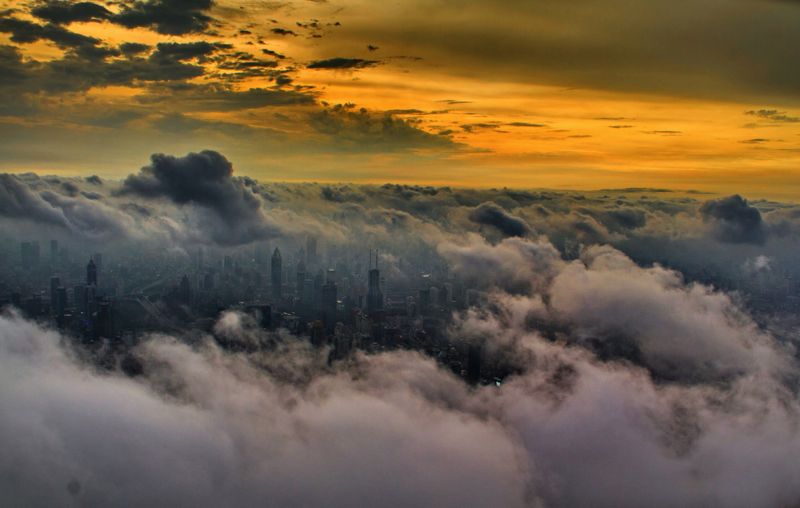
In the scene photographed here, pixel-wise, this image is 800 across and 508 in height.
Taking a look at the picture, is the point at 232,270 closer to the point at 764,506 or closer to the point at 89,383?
the point at 89,383

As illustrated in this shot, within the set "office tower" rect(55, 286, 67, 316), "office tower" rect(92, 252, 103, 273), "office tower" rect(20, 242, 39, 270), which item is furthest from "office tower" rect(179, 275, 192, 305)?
"office tower" rect(20, 242, 39, 270)

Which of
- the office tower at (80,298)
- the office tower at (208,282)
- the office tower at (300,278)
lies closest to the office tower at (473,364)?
the office tower at (300,278)

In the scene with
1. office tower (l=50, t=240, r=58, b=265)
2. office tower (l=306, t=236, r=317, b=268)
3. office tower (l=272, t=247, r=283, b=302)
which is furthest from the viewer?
office tower (l=306, t=236, r=317, b=268)

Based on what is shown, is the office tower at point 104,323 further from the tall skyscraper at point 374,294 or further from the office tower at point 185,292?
the tall skyscraper at point 374,294

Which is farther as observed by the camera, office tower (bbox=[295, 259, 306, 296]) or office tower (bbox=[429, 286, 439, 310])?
office tower (bbox=[295, 259, 306, 296])

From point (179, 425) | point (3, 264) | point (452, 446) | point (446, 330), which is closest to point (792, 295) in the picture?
point (446, 330)

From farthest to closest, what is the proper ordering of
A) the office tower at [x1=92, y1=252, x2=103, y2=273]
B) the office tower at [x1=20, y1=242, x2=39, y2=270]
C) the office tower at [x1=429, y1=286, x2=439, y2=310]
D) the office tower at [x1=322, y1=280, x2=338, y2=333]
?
the office tower at [x1=92, y1=252, x2=103, y2=273] < the office tower at [x1=20, y1=242, x2=39, y2=270] < the office tower at [x1=429, y1=286, x2=439, y2=310] < the office tower at [x1=322, y1=280, x2=338, y2=333]

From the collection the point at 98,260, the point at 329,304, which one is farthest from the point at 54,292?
the point at 329,304

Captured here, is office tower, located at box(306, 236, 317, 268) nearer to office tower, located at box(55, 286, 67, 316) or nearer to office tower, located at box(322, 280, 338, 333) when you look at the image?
office tower, located at box(322, 280, 338, 333)

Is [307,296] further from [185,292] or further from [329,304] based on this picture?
[185,292]
